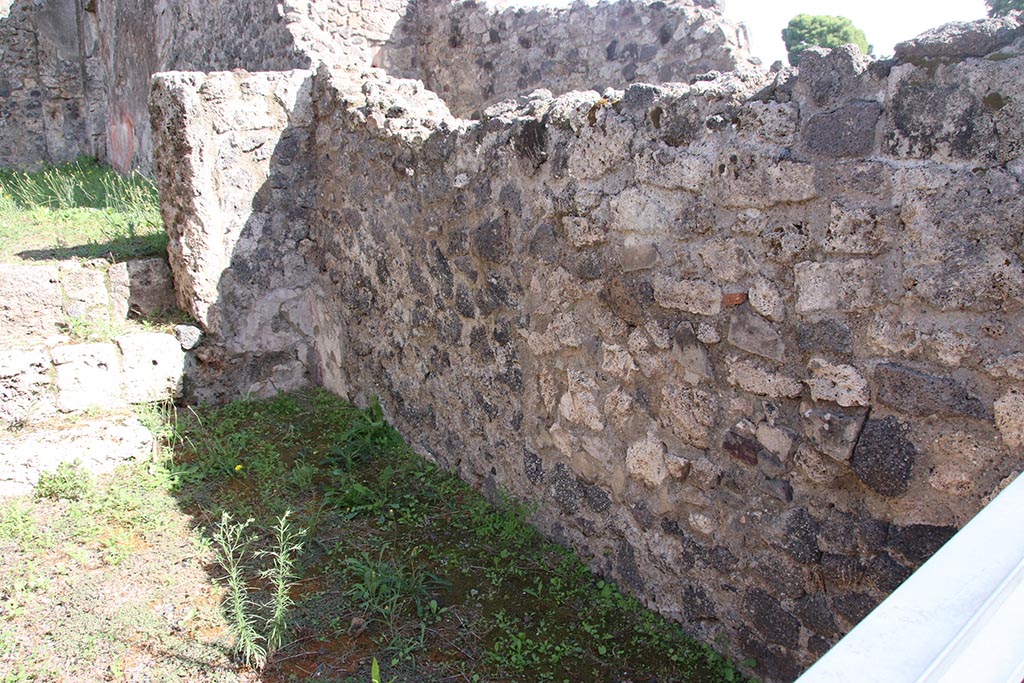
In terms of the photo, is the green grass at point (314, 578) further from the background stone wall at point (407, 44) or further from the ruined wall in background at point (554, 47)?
the ruined wall in background at point (554, 47)

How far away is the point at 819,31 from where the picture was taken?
22.3 metres

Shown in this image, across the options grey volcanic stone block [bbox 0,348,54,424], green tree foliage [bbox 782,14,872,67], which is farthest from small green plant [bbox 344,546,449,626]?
green tree foliage [bbox 782,14,872,67]

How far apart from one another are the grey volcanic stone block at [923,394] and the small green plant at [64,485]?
3.12 metres

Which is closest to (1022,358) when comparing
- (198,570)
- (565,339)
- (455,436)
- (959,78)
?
(959,78)

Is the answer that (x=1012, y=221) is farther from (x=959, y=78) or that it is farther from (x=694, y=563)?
(x=694, y=563)

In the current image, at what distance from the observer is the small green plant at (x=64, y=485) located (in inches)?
135

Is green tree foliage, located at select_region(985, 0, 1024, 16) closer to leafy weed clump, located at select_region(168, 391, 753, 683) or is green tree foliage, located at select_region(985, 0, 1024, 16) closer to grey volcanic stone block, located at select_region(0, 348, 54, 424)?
leafy weed clump, located at select_region(168, 391, 753, 683)

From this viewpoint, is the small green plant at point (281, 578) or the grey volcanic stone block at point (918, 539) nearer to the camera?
the grey volcanic stone block at point (918, 539)

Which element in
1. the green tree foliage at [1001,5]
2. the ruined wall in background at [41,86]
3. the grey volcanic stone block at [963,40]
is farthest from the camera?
the green tree foliage at [1001,5]

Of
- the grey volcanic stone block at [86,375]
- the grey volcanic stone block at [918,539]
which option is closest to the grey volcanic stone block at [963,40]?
the grey volcanic stone block at [918,539]

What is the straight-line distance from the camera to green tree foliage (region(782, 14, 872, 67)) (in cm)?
2205

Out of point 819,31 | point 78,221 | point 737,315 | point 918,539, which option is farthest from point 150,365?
point 819,31

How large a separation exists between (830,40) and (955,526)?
22894 mm

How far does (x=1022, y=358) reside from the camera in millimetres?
1716
